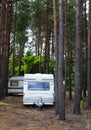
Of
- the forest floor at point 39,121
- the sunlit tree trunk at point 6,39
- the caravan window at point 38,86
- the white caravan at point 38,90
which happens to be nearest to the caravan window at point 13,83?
the sunlit tree trunk at point 6,39

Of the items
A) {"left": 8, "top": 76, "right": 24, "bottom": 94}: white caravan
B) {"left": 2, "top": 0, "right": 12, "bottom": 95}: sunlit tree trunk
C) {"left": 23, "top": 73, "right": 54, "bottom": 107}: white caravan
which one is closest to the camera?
{"left": 23, "top": 73, "right": 54, "bottom": 107}: white caravan

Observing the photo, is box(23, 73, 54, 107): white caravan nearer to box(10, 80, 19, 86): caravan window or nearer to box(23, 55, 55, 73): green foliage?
box(10, 80, 19, 86): caravan window

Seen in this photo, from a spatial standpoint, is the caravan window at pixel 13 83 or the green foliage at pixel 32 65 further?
the green foliage at pixel 32 65

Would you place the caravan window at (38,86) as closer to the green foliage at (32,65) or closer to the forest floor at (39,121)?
the forest floor at (39,121)

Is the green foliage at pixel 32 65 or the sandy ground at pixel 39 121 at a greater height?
the green foliage at pixel 32 65

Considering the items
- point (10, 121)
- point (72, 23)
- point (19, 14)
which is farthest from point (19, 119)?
point (19, 14)

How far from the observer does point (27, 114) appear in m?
18.7

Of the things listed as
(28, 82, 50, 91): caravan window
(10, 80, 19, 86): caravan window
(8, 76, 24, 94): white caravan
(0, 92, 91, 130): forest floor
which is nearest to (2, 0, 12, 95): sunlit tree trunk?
(8, 76, 24, 94): white caravan

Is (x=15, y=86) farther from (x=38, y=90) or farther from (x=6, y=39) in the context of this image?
(x=38, y=90)

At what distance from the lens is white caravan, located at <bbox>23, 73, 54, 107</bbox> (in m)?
21.8

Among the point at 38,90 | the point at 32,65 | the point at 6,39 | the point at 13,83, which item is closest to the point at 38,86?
the point at 38,90

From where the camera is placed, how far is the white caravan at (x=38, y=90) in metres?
21.8

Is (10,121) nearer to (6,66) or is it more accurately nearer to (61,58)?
(61,58)

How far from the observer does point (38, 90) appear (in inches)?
866
